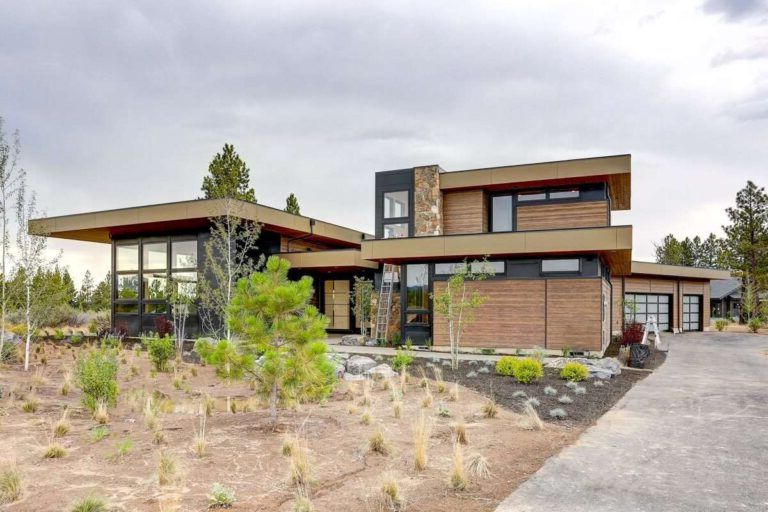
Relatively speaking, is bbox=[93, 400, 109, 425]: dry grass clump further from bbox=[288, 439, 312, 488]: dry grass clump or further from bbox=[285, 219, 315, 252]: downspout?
bbox=[285, 219, 315, 252]: downspout

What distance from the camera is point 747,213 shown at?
124 ft

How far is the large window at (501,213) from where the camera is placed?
64.4 ft

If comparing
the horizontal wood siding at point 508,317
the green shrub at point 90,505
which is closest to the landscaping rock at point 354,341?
the horizontal wood siding at point 508,317

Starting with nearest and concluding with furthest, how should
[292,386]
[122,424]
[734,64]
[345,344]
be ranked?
1. [292,386]
2. [122,424]
3. [734,64]
4. [345,344]

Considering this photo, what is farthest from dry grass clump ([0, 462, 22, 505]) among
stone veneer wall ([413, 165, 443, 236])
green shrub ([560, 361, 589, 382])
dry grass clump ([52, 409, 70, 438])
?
stone veneer wall ([413, 165, 443, 236])

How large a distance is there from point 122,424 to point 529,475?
539 centimetres

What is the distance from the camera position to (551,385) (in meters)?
10.8

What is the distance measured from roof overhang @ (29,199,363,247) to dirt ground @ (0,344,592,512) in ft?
31.1

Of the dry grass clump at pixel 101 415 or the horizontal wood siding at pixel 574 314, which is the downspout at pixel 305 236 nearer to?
the horizontal wood siding at pixel 574 314

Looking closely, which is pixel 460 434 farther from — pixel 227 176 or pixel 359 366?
pixel 227 176

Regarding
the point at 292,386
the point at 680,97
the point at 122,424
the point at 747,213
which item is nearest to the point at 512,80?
the point at 680,97

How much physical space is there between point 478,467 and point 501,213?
1544cm

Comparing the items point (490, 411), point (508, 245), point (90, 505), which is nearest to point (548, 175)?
point (508, 245)

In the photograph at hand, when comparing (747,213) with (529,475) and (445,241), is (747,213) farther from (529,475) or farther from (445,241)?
(529,475)
